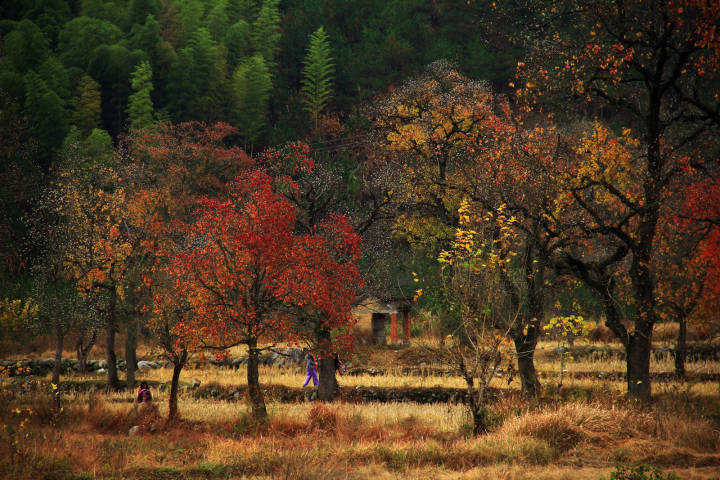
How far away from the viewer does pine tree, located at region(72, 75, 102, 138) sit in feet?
207

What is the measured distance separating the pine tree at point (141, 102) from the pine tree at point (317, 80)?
613 inches

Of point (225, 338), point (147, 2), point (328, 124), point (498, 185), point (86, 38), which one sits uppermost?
point (147, 2)

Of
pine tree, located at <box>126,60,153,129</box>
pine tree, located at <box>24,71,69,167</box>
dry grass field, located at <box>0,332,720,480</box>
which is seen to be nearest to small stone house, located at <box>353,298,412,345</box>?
dry grass field, located at <box>0,332,720,480</box>

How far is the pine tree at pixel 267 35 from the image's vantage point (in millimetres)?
77500

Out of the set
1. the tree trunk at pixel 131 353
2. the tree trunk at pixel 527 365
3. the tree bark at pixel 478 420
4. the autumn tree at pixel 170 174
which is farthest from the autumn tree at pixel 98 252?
the tree bark at pixel 478 420

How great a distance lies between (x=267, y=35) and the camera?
261 ft

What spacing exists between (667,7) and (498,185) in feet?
24.8

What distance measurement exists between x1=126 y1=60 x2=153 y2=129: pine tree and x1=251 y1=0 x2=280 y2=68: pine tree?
15.9m

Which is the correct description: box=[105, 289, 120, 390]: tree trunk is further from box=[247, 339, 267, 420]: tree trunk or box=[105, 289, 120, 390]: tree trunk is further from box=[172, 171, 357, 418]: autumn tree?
box=[247, 339, 267, 420]: tree trunk

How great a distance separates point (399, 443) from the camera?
56.3ft

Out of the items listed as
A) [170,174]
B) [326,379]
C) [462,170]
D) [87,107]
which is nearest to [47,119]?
[87,107]

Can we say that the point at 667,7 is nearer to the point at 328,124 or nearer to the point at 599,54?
the point at 599,54

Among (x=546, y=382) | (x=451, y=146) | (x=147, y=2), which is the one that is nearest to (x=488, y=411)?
(x=546, y=382)

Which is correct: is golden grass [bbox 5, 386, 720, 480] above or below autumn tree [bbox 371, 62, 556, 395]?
below
